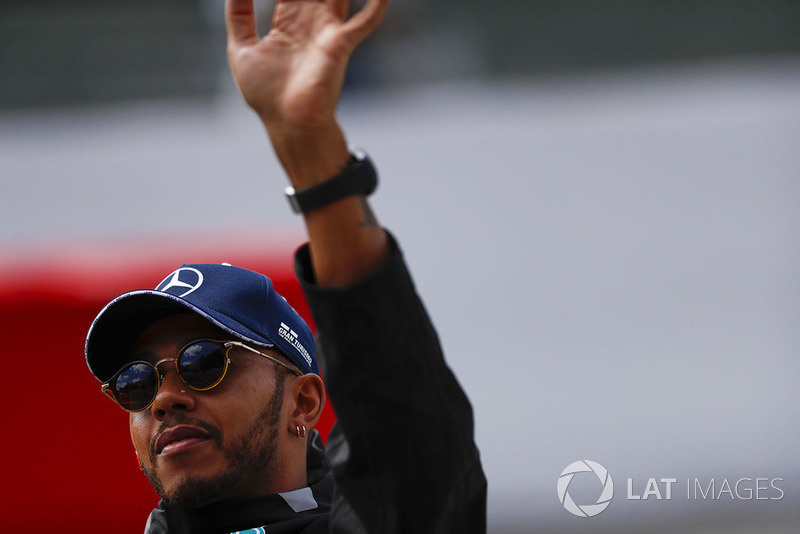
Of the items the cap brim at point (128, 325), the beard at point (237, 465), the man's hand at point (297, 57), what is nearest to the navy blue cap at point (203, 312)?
the cap brim at point (128, 325)

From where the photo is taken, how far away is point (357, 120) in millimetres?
8062

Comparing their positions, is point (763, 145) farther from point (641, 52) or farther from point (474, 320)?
point (474, 320)

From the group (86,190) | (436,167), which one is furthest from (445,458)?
(86,190)

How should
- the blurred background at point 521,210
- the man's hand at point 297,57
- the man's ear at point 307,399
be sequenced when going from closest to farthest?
the man's hand at point 297,57
the man's ear at point 307,399
the blurred background at point 521,210

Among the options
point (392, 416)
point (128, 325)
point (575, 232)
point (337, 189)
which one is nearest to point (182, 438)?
point (128, 325)

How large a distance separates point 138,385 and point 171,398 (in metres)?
0.08

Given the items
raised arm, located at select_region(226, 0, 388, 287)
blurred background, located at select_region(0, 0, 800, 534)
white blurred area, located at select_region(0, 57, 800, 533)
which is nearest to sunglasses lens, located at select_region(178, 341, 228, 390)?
raised arm, located at select_region(226, 0, 388, 287)

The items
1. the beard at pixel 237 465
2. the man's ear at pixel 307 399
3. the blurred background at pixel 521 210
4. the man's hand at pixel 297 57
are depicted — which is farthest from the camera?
the blurred background at pixel 521 210

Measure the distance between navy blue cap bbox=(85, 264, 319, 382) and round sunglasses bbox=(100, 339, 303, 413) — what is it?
44mm

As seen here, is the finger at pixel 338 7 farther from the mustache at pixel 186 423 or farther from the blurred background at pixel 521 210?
the blurred background at pixel 521 210

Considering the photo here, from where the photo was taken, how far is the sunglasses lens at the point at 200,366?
2037mm

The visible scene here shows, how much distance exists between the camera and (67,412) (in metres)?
4.64

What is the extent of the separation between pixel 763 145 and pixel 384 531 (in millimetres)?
6221

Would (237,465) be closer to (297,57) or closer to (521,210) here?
(297,57)
